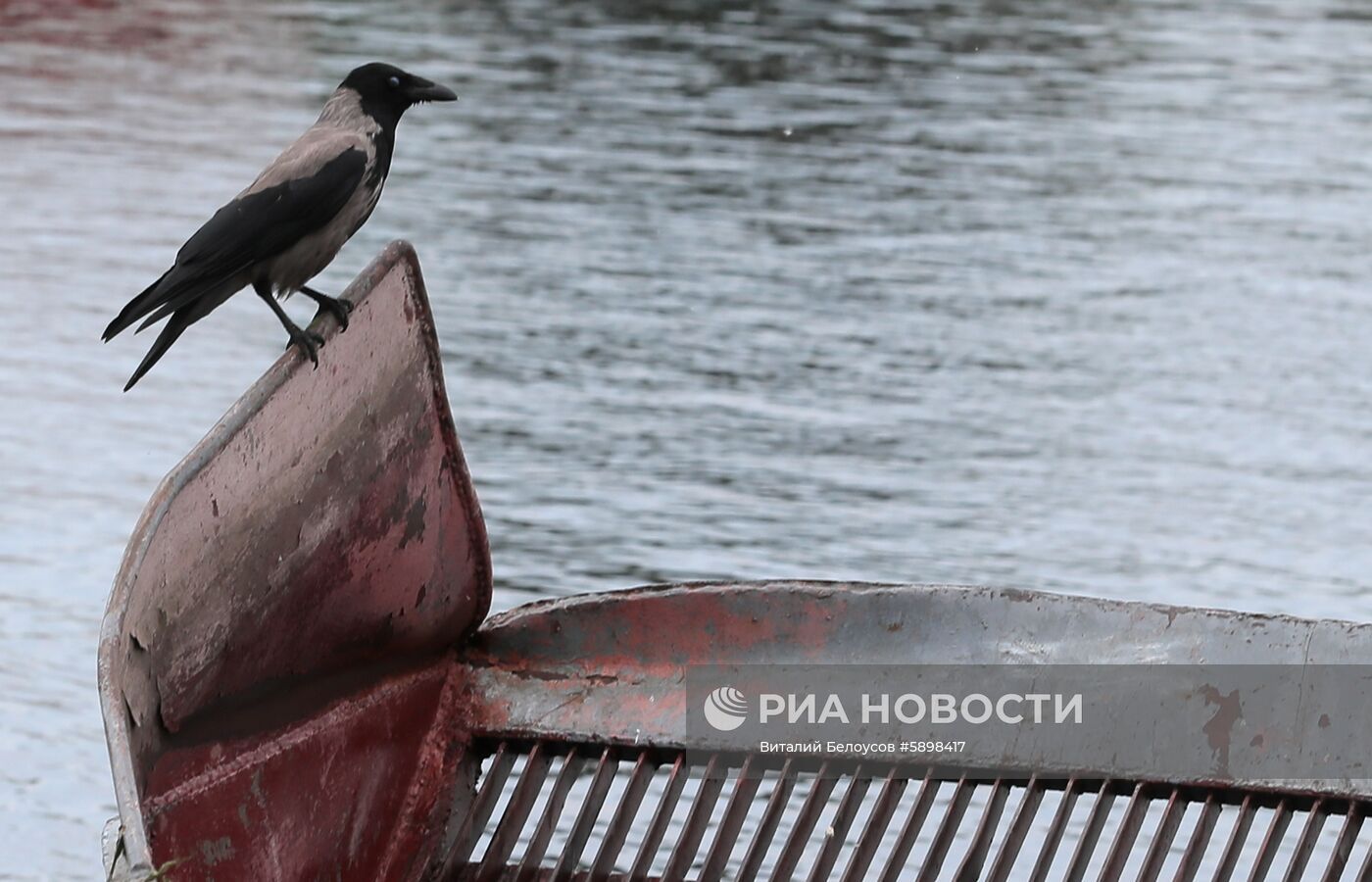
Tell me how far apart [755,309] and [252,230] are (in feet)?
37.3

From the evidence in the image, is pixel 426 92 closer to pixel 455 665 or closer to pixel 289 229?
pixel 289 229

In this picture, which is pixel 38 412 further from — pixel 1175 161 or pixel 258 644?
pixel 1175 161

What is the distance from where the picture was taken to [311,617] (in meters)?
5.30

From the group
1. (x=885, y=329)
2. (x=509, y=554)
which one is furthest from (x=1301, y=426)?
(x=509, y=554)

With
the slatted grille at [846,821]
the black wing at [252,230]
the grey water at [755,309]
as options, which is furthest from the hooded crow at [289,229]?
the grey water at [755,309]

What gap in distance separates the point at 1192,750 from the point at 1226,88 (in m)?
24.6

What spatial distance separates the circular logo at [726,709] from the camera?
5711mm

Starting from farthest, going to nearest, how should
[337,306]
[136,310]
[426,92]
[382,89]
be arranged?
[426,92] < [382,89] < [337,306] < [136,310]

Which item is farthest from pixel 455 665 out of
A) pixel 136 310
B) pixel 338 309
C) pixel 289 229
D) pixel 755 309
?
pixel 755 309

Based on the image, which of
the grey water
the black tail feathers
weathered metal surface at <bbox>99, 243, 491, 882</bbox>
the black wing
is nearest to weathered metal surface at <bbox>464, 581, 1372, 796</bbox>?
weathered metal surface at <bbox>99, 243, 491, 882</bbox>

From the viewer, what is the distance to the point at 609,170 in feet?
70.4

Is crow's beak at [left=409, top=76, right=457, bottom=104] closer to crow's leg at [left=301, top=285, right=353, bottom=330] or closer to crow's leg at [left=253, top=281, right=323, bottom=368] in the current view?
crow's leg at [left=301, top=285, right=353, bottom=330]

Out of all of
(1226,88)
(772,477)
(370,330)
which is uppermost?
(370,330)

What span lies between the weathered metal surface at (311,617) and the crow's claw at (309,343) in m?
0.03
